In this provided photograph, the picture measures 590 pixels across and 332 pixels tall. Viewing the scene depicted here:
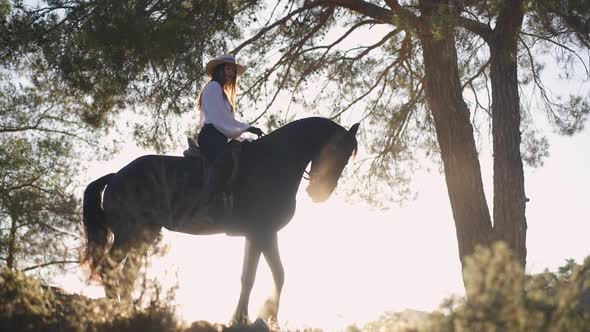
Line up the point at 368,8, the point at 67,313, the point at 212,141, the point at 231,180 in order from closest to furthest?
1. the point at 67,313
2. the point at 231,180
3. the point at 212,141
4. the point at 368,8

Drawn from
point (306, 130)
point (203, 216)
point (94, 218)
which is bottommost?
point (203, 216)

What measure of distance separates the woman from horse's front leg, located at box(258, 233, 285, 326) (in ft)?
2.12

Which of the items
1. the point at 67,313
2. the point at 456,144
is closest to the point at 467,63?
the point at 456,144

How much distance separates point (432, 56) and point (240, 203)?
4.48m

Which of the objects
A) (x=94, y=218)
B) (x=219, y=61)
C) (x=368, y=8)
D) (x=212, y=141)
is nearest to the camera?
(x=212, y=141)

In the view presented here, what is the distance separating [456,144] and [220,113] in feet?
13.4

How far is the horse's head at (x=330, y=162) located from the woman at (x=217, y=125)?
61cm

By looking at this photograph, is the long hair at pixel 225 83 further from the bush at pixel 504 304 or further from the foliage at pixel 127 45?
the bush at pixel 504 304

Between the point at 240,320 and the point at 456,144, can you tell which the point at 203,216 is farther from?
the point at 456,144

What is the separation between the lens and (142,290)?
516 cm

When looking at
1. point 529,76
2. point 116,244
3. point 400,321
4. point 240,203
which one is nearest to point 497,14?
point 529,76

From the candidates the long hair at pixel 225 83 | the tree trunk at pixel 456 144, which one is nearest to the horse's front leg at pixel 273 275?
the long hair at pixel 225 83

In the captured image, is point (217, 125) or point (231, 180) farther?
point (217, 125)

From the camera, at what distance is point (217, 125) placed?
732 centimetres
